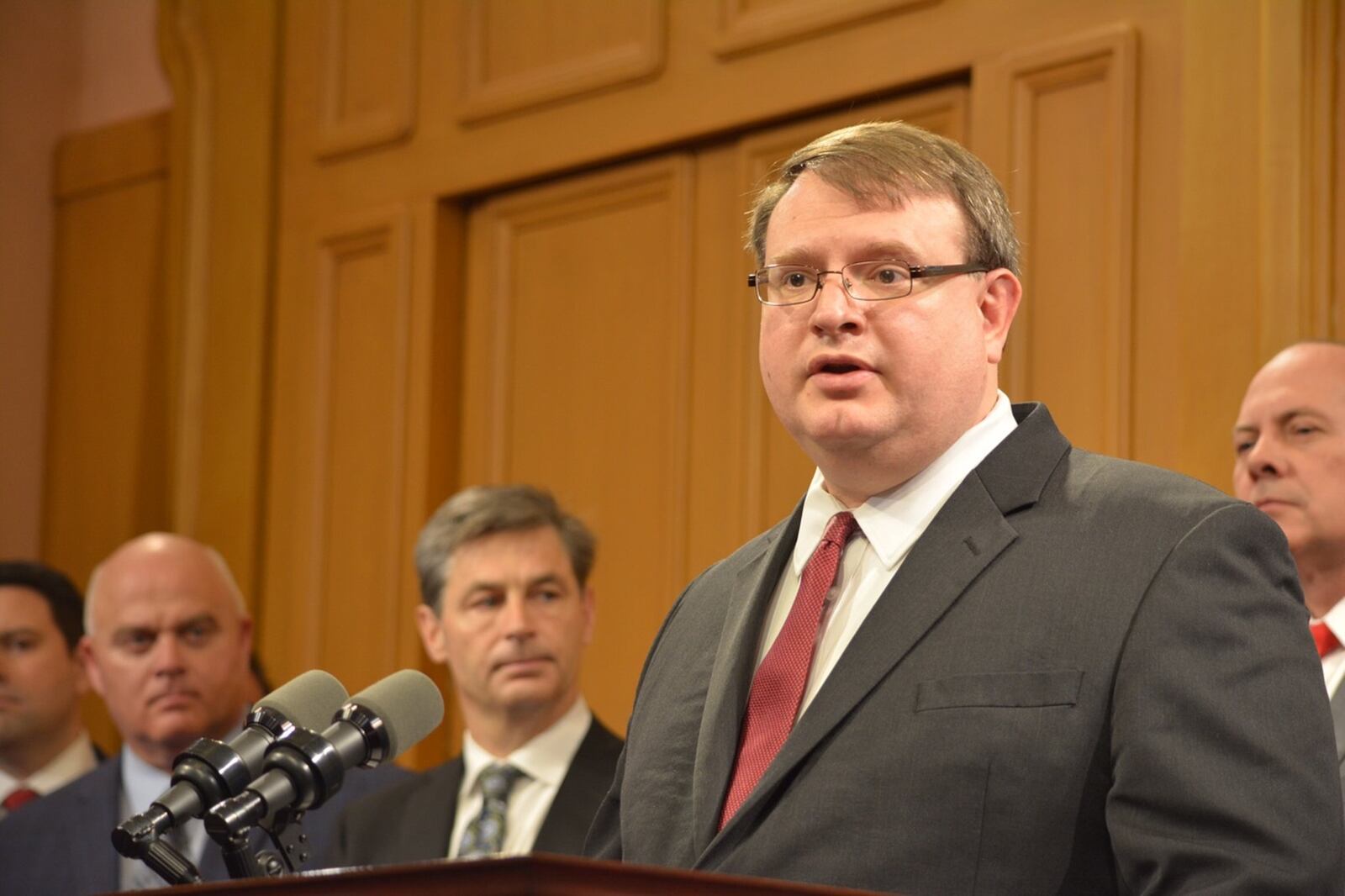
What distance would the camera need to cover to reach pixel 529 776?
3.80 meters

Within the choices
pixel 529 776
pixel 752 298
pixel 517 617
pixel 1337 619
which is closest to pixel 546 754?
pixel 529 776

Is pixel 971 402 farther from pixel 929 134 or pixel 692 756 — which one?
pixel 692 756

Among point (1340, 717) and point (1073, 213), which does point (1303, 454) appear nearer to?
point (1340, 717)

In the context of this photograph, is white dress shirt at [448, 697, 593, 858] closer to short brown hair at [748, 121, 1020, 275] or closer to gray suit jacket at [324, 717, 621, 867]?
gray suit jacket at [324, 717, 621, 867]

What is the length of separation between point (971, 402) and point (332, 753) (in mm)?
847

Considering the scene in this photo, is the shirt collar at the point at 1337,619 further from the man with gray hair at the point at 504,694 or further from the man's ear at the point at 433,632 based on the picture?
the man's ear at the point at 433,632

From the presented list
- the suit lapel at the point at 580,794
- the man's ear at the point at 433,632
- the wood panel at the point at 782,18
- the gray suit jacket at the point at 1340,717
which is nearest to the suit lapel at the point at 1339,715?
the gray suit jacket at the point at 1340,717

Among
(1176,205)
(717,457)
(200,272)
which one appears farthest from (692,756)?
(200,272)

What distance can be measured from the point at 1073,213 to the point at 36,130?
385 centimetres

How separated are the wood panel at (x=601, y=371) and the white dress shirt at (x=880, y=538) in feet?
8.17

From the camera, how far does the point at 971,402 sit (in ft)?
7.20

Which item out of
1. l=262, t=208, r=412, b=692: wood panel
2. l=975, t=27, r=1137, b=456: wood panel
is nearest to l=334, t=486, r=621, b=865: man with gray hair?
l=975, t=27, r=1137, b=456: wood panel

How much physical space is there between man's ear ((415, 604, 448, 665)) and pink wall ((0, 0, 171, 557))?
262 cm

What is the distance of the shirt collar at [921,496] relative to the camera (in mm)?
2152
